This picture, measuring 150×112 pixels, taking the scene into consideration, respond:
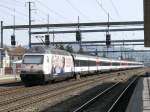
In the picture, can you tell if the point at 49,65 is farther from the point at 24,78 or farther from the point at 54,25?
the point at 54,25

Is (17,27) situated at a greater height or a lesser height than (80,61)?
greater

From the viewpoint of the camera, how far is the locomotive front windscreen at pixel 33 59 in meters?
31.7

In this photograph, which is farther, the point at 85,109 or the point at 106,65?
the point at 106,65

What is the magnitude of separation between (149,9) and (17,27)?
38.8 meters

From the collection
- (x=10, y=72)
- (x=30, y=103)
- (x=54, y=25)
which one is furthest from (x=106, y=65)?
(x=30, y=103)

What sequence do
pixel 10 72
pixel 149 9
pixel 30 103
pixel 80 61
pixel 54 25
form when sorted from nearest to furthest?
pixel 30 103, pixel 149 9, pixel 80 61, pixel 10 72, pixel 54 25

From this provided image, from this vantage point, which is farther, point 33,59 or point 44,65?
point 33,59

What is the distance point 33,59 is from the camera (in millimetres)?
31938

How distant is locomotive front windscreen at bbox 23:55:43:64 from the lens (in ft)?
104

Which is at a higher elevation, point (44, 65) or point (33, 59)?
point (33, 59)

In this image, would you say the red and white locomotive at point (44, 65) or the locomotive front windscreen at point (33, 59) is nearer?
the red and white locomotive at point (44, 65)

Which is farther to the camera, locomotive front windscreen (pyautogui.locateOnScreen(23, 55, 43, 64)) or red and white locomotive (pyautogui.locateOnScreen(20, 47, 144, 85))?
locomotive front windscreen (pyautogui.locateOnScreen(23, 55, 43, 64))

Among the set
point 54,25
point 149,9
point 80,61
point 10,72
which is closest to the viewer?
point 149,9

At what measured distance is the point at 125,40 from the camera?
9556cm
